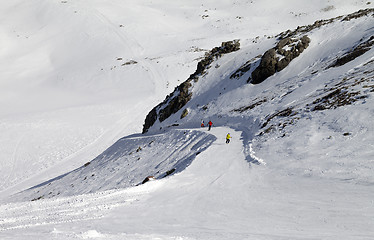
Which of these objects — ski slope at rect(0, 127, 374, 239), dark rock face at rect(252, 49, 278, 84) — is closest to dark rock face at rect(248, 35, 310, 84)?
dark rock face at rect(252, 49, 278, 84)

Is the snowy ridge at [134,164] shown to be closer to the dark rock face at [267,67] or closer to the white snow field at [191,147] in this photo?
the white snow field at [191,147]

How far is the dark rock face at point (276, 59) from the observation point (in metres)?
26.9

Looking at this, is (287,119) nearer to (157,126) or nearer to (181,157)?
(181,157)

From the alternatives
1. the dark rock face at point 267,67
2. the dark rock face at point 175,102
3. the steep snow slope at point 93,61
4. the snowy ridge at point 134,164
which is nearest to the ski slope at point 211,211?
the snowy ridge at point 134,164

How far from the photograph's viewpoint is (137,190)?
11016 millimetres

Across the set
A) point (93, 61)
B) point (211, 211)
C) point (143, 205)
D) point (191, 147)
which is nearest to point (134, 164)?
point (191, 147)

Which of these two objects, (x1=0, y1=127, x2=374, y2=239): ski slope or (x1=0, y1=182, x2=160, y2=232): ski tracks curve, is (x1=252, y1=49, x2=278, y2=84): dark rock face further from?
(x1=0, y1=182, x2=160, y2=232): ski tracks curve

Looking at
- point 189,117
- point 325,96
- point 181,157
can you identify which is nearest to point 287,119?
point 325,96

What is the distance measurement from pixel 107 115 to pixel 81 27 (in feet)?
178

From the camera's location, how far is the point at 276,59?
26953mm

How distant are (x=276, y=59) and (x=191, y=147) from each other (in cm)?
Result: 1427

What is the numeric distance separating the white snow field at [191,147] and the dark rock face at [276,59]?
0.88 m

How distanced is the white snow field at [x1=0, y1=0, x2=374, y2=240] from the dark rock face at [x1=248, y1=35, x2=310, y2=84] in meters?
0.88

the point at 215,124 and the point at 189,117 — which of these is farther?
the point at 189,117
